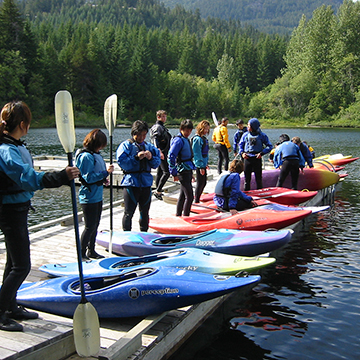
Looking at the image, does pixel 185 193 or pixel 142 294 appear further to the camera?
pixel 185 193

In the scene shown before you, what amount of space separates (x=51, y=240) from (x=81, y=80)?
6732 centimetres

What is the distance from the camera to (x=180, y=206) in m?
7.59

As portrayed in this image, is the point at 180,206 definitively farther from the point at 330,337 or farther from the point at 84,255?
the point at 330,337

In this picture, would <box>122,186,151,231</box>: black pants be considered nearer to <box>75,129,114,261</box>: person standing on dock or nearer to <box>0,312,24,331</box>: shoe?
<box>75,129,114,261</box>: person standing on dock

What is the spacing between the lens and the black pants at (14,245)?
3.24 metres

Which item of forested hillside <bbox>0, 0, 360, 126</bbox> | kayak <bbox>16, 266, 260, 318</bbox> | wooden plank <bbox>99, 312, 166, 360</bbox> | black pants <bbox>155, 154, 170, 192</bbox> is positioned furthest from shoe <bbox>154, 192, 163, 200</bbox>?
forested hillside <bbox>0, 0, 360, 126</bbox>

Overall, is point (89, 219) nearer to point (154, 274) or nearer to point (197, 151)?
point (154, 274)

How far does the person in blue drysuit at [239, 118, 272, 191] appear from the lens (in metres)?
9.48

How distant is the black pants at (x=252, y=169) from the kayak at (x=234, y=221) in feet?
8.33

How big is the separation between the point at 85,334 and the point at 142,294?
2.55 ft

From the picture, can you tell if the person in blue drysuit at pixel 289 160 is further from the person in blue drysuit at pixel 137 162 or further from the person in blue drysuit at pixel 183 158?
the person in blue drysuit at pixel 137 162

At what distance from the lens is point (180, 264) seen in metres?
4.57

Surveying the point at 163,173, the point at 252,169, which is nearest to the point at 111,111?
the point at 163,173

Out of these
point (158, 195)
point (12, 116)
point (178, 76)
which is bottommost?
point (158, 195)
